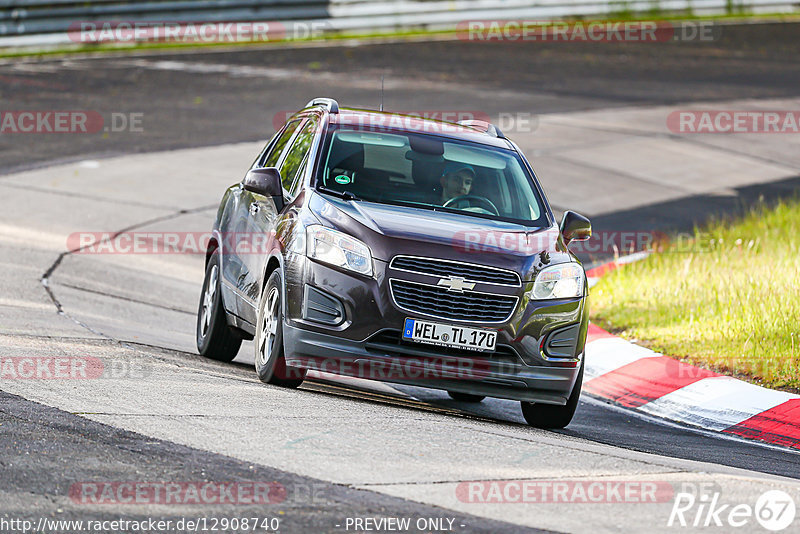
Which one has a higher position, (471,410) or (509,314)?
(509,314)

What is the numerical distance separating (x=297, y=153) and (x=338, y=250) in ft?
5.28

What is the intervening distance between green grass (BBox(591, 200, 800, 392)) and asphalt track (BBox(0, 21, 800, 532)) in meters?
1.23

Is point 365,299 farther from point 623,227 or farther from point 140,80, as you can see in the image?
point 140,80

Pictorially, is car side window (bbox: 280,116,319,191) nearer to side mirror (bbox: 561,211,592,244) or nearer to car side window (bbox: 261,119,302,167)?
car side window (bbox: 261,119,302,167)

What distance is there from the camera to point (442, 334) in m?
7.66

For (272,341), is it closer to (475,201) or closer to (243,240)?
(243,240)

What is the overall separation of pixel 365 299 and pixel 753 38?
96.9ft

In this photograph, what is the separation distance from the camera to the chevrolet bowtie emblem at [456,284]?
7.65 m

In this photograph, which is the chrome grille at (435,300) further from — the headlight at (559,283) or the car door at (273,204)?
the car door at (273,204)

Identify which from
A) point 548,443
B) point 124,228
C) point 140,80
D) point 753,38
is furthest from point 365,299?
point 753,38

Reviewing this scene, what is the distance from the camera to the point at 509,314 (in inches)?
305

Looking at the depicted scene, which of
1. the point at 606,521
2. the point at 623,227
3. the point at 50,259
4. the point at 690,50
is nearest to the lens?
the point at 606,521

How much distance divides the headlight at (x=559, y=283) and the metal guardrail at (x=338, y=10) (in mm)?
19090

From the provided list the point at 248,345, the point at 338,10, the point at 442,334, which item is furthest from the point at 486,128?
the point at 338,10
